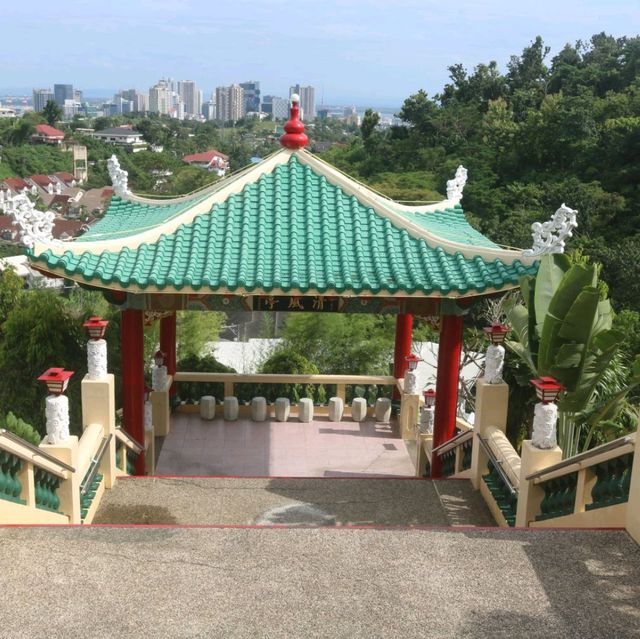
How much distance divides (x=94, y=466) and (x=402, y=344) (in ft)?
20.2

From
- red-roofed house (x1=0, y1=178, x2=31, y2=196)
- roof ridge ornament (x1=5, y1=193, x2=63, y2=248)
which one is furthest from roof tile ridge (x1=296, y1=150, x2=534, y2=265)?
red-roofed house (x1=0, y1=178, x2=31, y2=196)

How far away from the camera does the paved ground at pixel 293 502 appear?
8047 mm

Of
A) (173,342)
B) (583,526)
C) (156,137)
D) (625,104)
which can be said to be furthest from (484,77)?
(156,137)

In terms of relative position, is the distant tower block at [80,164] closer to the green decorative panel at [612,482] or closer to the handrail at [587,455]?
the handrail at [587,455]

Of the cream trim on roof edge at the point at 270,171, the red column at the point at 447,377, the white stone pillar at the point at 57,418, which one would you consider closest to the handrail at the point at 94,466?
the white stone pillar at the point at 57,418

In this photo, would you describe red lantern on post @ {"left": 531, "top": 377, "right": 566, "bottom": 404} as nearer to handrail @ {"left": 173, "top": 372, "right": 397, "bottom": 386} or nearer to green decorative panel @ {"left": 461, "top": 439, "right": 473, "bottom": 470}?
green decorative panel @ {"left": 461, "top": 439, "right": 473, "bottom": 470}

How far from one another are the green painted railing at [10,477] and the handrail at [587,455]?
4301 mm

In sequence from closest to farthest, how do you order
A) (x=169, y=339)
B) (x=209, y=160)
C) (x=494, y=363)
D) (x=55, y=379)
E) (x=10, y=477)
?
(x=10, y=477) → (x=55, y=379) → (x=494, y=363) → (x=169, y=339) → (x=209, y=160)

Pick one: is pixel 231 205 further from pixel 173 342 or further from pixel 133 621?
pixel 133 621

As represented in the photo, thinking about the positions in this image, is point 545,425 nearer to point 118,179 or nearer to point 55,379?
point 55,379

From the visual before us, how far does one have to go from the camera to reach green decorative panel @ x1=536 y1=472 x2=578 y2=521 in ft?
21.7

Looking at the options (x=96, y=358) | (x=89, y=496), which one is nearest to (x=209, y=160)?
(x=96, y=358)

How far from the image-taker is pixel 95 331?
8312 millimetres

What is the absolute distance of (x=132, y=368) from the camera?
939 centimetres
